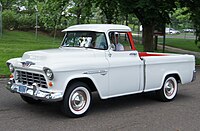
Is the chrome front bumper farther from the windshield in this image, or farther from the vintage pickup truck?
the windshield

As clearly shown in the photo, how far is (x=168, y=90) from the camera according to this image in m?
8.59

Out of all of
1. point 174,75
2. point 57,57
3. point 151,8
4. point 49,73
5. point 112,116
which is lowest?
point 112,116

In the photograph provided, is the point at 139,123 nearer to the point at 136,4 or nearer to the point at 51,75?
the point at 51,75

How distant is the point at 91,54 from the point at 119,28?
3.43 ft

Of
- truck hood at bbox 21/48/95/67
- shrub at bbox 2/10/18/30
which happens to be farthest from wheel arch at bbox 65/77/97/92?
shrub at bbox 2/10/18/30

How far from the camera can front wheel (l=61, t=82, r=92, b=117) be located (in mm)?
6535

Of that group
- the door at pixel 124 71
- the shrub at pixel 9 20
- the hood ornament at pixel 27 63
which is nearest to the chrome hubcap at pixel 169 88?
the door at pixel 124 71

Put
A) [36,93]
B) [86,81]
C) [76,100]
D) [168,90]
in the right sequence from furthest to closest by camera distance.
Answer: [168,90] < [86,81] < [76,100] < [36,93]

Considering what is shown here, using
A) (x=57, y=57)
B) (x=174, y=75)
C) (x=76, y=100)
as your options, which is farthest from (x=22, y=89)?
(x=174, y=75)

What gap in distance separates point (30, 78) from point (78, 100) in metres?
1.06

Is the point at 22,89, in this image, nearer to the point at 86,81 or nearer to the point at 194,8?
the point at 86,81

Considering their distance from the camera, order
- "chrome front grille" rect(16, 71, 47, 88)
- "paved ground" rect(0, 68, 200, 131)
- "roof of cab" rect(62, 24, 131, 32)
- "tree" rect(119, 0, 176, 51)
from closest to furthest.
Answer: "paved ground" rect(0, 68, 200, 131) < "chrome front grille" rect(16, 71, 47, 88) < "roof of cab" rect(62, 24, 131, 32) < "tree" rect(119, 0, 176, 51)

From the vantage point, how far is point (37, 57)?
6707 millimetres

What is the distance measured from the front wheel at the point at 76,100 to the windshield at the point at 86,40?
105cm
